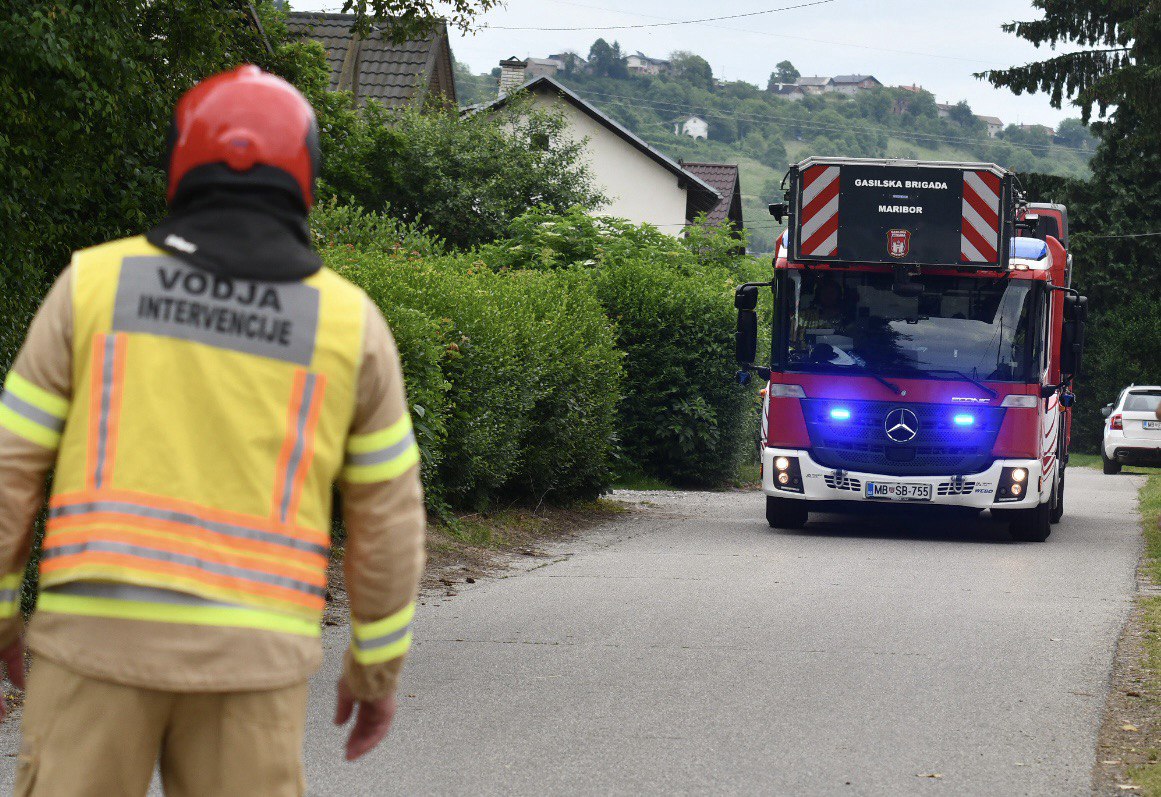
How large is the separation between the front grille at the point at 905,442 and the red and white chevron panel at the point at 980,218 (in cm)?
139

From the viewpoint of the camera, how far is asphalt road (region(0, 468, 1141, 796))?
595 centimetres

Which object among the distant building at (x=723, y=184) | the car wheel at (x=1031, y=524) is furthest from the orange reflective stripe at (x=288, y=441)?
the distant building at (x=723, y=184)

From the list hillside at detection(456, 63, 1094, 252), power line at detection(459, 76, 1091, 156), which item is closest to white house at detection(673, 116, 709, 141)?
hillside at detection(456, 63, 1094, 252)

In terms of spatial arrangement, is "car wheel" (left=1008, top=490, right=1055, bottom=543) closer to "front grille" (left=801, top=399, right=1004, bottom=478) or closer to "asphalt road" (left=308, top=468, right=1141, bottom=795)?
"front grille" (left=801, top=399, right=1004, bottom=478)

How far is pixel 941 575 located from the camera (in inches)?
492

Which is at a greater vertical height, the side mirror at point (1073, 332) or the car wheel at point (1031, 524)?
the side mirror at point (1073, 332)

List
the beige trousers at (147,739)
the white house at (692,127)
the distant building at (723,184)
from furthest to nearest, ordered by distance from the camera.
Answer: the white house at (692,127) → the distant building at (723,184) → the beige trousers at (147,739)

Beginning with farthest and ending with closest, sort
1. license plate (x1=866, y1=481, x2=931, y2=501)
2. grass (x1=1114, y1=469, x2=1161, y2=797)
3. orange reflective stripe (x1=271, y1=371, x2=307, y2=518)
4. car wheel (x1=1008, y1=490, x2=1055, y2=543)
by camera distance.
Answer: car wheel (x1=1008, y1=490, x2=1055, y2=543) < license plate (x1=866, y1=481, x2=931, y2=501) < grass (x1=1114, y1=469, x2=1161, y2=797) < orange reflective stripe (x1=271, y1=371, x2=307, y2=518)

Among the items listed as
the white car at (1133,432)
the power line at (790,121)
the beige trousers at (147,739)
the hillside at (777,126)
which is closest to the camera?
the beige trousers at (147,739)

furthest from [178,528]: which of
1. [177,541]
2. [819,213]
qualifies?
[819,213]

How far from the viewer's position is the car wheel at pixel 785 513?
1630 cm

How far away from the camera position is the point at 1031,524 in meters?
15.8

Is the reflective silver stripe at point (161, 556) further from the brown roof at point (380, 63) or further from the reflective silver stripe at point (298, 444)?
the brown roof at point (380, 63)

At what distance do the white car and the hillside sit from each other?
78.5 m
